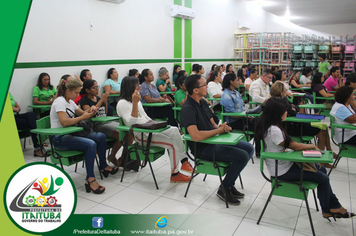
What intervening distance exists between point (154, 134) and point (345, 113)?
218cm

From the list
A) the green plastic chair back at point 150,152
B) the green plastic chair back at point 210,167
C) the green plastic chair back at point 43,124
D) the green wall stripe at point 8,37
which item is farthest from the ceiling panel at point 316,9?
the green wall stripe at point 8,37

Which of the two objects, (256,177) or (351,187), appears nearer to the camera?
(351,187)

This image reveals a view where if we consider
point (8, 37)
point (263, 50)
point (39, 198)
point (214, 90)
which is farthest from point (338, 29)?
point (39, 198)

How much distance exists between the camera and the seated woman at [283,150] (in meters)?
2.26

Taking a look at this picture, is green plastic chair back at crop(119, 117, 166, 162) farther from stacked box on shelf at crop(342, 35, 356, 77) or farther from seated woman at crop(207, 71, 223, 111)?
stacked box on shelf at crop(342, 35, 356, 77)

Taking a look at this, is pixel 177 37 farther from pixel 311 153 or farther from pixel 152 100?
pixel 311 153

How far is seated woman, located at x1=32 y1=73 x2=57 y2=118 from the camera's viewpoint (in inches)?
189

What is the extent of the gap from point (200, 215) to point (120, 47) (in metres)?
4.93

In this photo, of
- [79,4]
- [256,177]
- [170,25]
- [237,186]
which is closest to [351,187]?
[256,177]

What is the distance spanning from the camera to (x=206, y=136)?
2605 mm

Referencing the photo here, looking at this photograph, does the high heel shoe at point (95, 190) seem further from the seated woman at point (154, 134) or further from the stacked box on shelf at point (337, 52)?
the stacked box on shelf at point (337, 52)

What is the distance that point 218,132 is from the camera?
2.68m

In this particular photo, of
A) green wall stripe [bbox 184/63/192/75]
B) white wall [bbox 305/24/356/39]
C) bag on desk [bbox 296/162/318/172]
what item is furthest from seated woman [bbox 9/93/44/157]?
white wall [bbox 305/24/356/39]

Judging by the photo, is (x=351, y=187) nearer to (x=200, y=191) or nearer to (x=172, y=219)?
(x=200, y=191)
